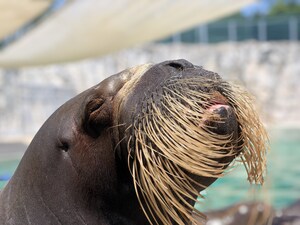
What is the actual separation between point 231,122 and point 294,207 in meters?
2.33

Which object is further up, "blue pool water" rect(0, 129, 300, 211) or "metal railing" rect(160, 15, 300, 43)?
"metal railing" rect(160, 15, 300, 43)

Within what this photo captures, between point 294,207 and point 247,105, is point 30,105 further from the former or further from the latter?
point 247,105

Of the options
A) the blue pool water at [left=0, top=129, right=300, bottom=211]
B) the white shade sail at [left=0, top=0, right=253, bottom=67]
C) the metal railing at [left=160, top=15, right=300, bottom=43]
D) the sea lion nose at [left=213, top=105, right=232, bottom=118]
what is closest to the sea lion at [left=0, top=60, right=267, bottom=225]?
the sea lion nose at [left=213, top=105, right=232, bottom=118]

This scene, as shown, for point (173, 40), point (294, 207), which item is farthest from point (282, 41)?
point (294, 207)

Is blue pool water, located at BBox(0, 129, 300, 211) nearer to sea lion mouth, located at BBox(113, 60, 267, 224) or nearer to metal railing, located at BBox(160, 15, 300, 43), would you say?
sea lion mouth, located at BBox(113, 60, 267, 224)

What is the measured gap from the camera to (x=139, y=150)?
4.65 feet

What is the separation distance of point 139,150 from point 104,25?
8.03 m

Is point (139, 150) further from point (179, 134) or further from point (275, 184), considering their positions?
point (275, 184)

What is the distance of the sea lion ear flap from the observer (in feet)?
5.02

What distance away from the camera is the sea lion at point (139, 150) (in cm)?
138

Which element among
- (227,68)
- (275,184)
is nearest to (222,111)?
(275,184)

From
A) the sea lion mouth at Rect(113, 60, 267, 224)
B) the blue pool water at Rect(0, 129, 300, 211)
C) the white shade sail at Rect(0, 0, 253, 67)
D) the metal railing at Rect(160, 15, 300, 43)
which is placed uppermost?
the white shade sail at Rect(0, 0, 253, 67)

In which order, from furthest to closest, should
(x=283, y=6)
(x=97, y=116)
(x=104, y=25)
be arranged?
(x=283, y=6) → (x=104, y=25) → (x=97, y=116)

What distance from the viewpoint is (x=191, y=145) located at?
136 cm
